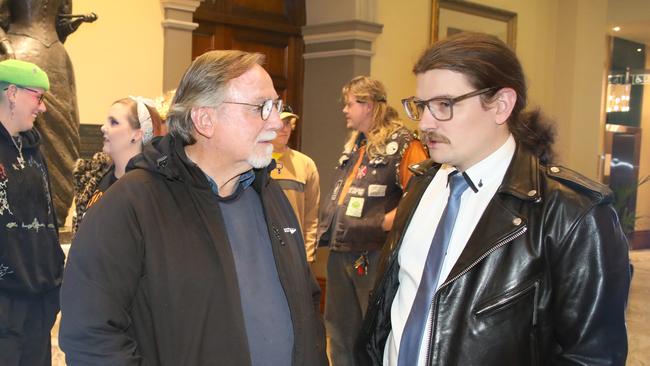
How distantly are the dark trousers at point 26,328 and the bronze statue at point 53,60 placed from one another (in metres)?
1.27

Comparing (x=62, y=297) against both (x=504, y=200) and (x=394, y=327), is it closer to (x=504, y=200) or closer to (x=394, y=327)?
(x=394, y=327)

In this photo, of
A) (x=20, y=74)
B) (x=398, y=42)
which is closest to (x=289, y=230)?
(x=20, y=74)

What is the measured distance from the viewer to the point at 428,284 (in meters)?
1.68

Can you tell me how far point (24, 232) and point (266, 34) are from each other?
4116mm

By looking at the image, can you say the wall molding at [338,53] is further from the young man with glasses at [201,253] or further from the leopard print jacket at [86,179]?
the young man with glasses at [201,253]

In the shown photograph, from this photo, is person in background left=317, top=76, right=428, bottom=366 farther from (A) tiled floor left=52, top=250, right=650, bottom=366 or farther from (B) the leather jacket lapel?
(B) the leather jacket lapel

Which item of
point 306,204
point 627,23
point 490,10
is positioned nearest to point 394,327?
point 306,204

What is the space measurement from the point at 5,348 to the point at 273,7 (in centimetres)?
450

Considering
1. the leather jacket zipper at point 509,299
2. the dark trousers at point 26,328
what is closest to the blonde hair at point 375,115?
the dark trousers at point 26,328

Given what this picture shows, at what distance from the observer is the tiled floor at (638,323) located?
5000mm

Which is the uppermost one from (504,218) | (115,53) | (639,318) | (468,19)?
(468,19)

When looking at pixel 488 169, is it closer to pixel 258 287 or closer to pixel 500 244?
pixel 500 244

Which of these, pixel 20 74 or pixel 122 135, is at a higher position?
pixel 20 74

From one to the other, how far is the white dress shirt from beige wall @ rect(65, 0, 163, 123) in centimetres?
354
